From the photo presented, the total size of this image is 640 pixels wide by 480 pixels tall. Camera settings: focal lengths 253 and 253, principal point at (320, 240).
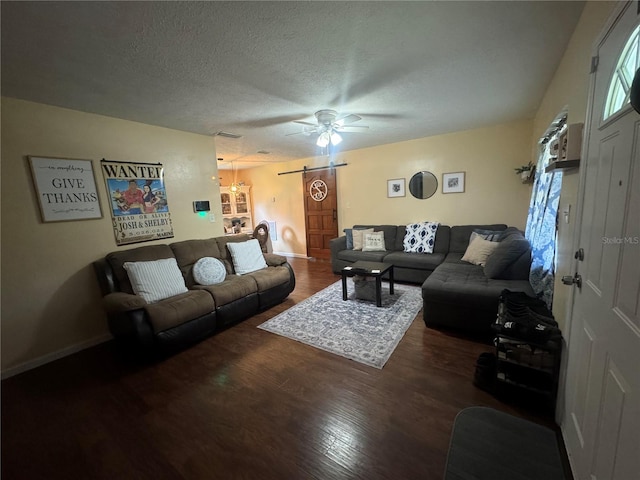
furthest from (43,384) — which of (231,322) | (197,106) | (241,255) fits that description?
(197,106)

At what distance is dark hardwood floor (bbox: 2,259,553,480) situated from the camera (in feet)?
4.45

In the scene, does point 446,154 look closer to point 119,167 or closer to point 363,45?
point 363,45

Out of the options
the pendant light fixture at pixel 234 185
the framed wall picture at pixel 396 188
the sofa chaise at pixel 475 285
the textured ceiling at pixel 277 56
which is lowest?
the sofa chaise at pixel 475 285

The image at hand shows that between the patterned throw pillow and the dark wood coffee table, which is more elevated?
the patterned throw pillow

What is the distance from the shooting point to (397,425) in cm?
153

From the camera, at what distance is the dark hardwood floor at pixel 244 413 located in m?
1.36

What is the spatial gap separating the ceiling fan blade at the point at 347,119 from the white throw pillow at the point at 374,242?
202 centimetres

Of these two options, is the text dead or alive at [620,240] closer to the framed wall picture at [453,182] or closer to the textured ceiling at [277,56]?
the textured ceiling at [277,56]

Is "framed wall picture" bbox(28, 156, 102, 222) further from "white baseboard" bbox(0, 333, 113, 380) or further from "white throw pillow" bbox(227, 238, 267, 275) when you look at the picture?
"white throw pillow" bbox(227, 238, 267, 275)

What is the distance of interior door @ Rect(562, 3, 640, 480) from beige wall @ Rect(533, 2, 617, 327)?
0.18 metres

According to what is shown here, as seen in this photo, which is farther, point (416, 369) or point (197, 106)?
point (197, 106)

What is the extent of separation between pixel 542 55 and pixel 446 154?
2.40 metres

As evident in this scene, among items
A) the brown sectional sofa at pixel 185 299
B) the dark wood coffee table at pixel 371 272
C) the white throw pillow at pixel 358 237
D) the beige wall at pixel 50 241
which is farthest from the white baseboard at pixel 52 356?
the white throw pillow at pixel 358 237

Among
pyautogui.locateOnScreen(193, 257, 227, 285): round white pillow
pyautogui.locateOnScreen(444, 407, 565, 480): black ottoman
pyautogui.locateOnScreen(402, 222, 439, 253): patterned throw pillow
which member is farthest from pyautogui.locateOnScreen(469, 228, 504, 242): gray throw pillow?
pyautogui.locateOnScreen(193, 257, 227, 285): round white pillow
